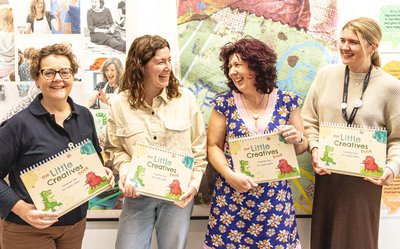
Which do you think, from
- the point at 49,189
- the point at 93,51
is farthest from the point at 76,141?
the point at 93,51

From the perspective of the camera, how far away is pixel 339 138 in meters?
1.87

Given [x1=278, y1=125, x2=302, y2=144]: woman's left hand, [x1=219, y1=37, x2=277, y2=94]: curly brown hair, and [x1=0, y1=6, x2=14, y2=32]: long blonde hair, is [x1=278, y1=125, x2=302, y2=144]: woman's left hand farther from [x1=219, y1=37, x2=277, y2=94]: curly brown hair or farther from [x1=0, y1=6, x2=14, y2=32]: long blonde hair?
[x1=0, y1=6, x2=14, y2=32]: long blonde hair

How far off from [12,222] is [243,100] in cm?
127

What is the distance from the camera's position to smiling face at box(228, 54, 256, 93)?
1.89 m

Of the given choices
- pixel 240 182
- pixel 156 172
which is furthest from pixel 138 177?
pixel 240 182

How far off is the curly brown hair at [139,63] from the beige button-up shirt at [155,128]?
0.15 feet

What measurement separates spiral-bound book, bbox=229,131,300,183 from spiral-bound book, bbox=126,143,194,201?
0.30 meters

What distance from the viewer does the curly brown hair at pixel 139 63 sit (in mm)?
1814

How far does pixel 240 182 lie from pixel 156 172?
0.43 metres

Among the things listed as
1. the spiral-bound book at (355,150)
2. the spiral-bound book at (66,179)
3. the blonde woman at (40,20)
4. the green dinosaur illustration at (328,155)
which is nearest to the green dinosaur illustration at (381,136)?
the spiral-bound book at (355,150)

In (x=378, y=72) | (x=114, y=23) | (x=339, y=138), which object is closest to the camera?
(x=339, y=138)

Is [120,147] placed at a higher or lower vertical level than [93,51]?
lower

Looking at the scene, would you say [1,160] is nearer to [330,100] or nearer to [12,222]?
[12,222]

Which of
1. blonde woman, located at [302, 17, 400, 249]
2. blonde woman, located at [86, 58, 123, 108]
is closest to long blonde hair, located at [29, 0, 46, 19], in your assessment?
blonde woman, located at [86, 58, 123, 108]
